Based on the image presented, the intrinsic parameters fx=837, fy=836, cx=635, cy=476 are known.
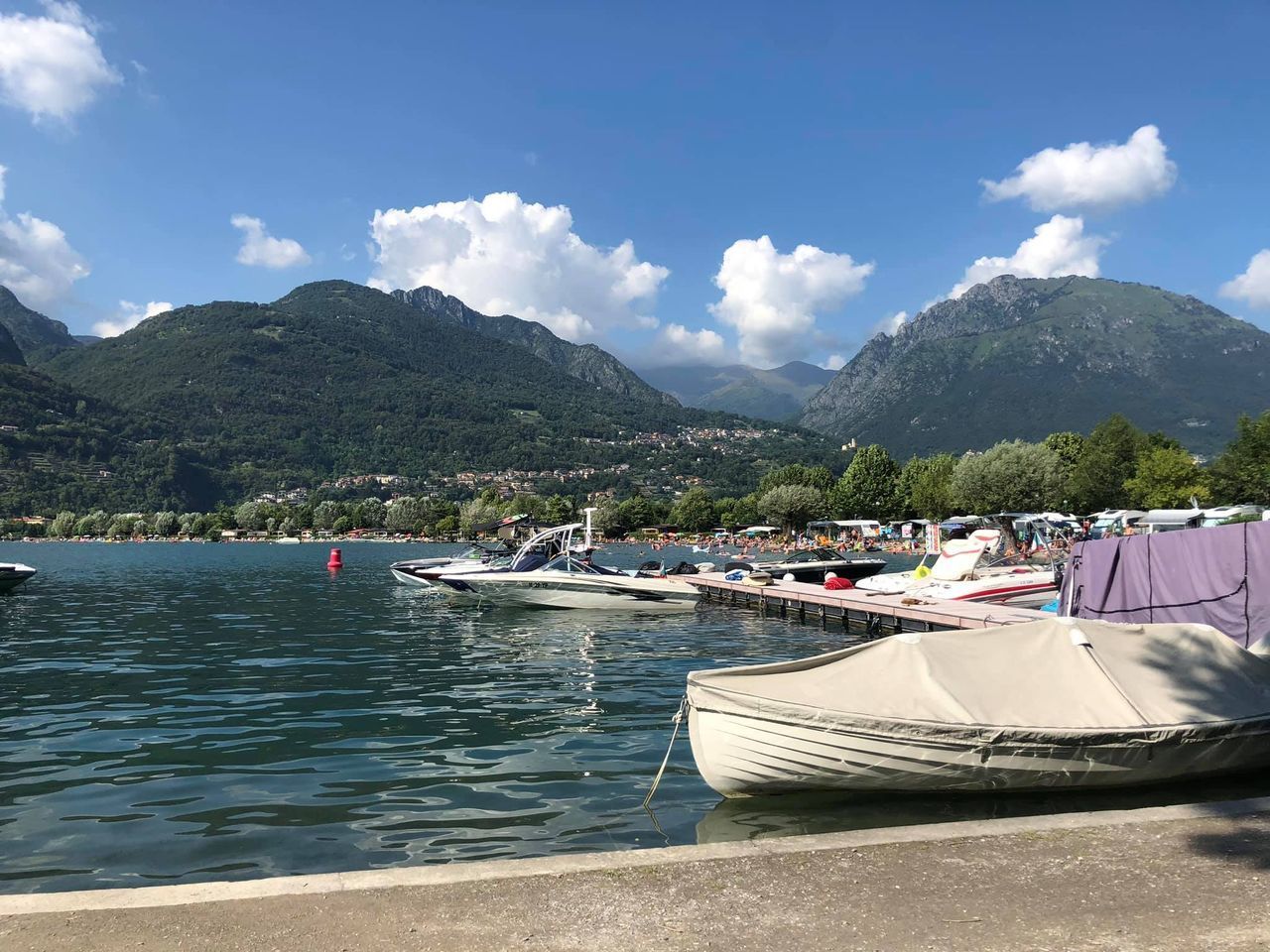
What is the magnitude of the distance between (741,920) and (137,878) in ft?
17.5

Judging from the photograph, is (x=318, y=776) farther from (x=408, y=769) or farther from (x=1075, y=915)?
(x=1075, y=915)

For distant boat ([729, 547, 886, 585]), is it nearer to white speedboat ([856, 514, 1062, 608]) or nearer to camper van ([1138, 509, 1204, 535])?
white speedboat ([856, 514, 1062, 608])

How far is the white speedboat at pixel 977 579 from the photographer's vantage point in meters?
26.5

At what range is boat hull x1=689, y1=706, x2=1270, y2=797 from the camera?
320 inches

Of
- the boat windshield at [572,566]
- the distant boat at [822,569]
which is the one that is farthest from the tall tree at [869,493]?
the boat windshield at [572,566]

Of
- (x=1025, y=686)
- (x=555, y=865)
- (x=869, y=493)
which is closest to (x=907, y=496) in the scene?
(x=869, y=493)

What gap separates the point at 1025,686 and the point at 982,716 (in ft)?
2.75

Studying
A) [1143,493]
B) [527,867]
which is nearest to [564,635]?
[527,867]

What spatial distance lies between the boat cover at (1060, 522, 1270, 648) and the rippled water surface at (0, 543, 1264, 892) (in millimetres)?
7183

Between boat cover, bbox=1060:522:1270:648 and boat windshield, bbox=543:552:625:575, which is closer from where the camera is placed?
boat cover, bbox=1060:522:1270:648

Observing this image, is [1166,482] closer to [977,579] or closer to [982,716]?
[977,579]

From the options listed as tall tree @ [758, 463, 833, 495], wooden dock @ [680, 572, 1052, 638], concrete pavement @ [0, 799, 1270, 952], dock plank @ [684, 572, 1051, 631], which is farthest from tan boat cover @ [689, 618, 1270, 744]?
tall tree @ [758, 463, 833, 495]

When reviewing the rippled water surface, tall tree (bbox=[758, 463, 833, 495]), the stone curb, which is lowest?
the rippled water surface

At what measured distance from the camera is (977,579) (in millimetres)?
28484
